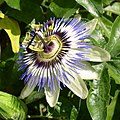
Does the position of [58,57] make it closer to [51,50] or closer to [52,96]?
[51,50]

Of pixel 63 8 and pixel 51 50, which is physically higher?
pixel 63 8

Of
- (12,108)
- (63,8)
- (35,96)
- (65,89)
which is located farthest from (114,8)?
(12,108)

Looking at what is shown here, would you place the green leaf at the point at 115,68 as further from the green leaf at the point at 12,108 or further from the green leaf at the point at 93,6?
the green leaf at the point at 12,108

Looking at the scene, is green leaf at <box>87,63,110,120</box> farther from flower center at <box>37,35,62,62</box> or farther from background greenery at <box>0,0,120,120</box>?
flower center at <box>37,35,62,62</box>

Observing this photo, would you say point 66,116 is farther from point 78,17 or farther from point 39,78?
point 78,17

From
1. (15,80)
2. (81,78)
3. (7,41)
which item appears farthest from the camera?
(7,41)

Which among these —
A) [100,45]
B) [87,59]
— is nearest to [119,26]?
[100,45]
